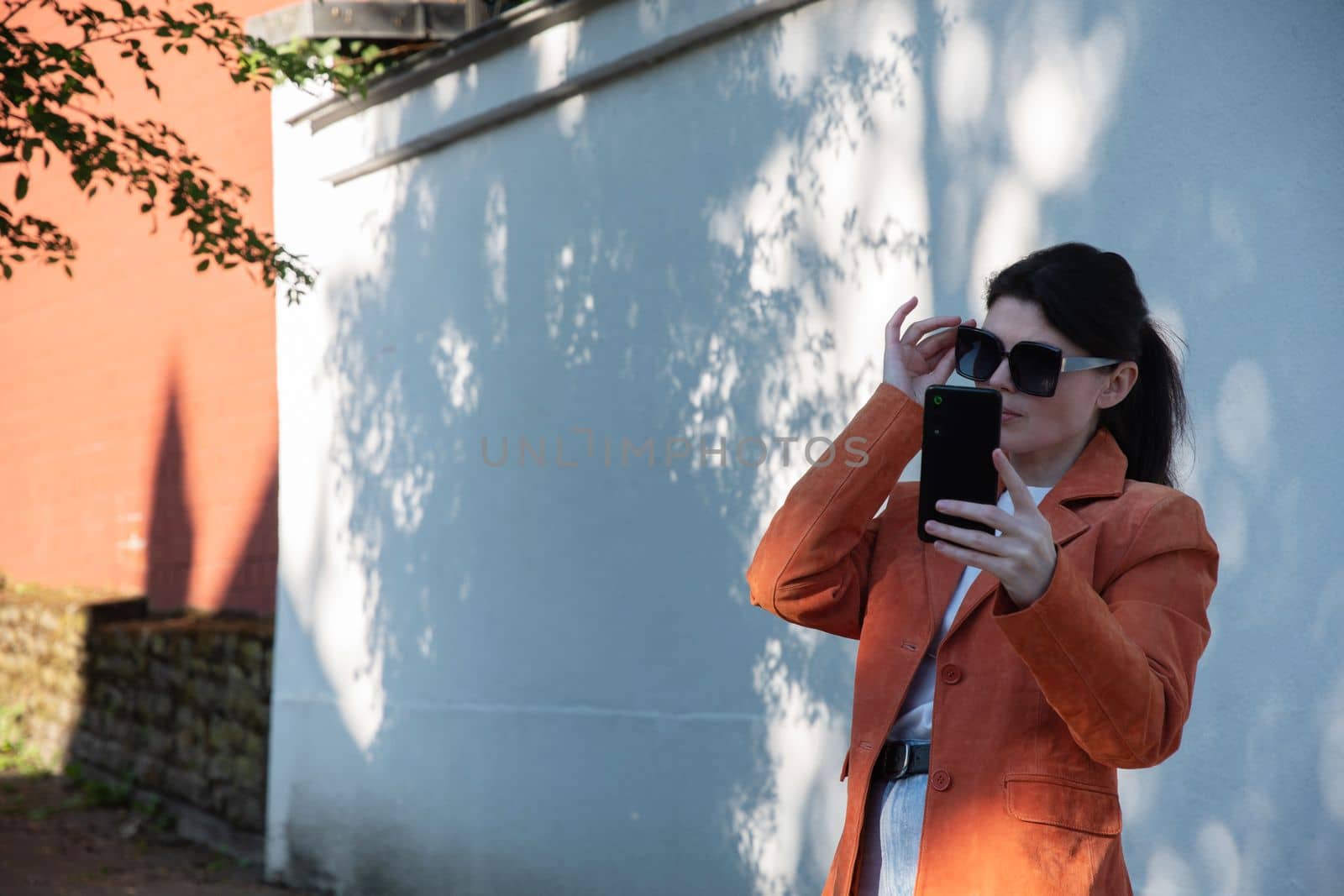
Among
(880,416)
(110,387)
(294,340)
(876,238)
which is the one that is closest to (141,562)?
(110,387)

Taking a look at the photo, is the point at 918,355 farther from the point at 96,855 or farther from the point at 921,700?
the point at 96,855

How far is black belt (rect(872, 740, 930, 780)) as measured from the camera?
202 centimetres

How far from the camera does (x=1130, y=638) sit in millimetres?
1778

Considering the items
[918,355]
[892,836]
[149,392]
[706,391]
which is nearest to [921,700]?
[892,836]

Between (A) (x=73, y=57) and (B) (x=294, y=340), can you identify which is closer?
(A) (x=73, y=57)

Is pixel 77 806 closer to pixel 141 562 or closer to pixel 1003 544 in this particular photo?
pixel 141 562

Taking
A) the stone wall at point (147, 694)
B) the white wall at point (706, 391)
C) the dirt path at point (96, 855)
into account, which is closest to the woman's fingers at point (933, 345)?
the white wall at point (706, 391)

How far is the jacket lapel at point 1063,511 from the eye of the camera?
199 centimetres

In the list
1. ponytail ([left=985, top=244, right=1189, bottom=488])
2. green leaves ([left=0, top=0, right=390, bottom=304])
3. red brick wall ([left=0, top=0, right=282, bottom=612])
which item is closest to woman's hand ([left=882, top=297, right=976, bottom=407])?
ponytail ([left=985, top=244, right=1189, bottom=488])

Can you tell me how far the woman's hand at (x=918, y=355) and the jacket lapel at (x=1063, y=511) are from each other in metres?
0.26

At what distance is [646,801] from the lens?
5.02 meters

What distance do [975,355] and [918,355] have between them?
161 millimetres

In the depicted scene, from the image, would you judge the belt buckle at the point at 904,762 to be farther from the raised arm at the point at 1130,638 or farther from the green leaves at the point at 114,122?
the green leaves at the point at 114,122

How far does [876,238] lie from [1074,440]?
2277 millimetres
